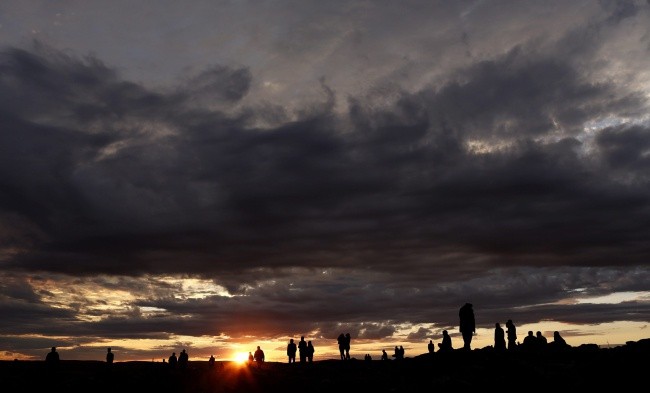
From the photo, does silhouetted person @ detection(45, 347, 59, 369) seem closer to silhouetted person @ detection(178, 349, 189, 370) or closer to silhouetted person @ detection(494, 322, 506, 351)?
silhouetted person @ detection(178, 349, 189, 370)

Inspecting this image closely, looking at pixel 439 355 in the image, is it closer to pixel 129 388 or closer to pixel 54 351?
pixel 129 388

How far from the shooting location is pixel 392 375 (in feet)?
127

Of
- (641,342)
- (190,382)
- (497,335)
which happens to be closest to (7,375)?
(190,382)

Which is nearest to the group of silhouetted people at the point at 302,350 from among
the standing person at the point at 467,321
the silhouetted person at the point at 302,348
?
the silhouetted person at the point at 302,348

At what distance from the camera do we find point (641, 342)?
116 feet

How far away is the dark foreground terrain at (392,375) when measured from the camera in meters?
29.9

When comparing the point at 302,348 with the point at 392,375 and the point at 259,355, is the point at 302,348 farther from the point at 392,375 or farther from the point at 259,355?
the point at 392,375

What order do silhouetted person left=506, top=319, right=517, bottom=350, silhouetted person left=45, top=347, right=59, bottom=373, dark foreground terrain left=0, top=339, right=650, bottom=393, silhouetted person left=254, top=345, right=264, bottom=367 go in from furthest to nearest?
1. silhouetted person left=254, top=345, right=264, bottom=367
2. silhouetted person left=506, top=319, right=517, bottom=350
3. silhouetted person left=45, top=347, right=59, bottom=373
4. dark foreground terrain left=0, top=339, right=650, bottom=393

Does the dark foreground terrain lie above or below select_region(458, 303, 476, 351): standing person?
below

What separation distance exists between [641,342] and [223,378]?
28492 millimetres

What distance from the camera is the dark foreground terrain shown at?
2992cm

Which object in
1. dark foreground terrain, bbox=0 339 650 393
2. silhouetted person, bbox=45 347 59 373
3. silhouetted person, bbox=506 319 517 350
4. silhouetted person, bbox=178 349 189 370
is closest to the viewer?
dark foreground terrain, bbox=0 339 650 393

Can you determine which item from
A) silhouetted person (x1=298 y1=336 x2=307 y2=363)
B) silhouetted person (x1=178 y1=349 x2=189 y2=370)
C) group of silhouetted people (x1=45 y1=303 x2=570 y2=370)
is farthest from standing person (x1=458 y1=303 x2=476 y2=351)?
silhouetted person (x1=178 y1=349 x2=189 y2=370)

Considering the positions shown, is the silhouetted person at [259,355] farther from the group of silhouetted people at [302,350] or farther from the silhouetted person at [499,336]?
the silhouetted person at [499,336]
